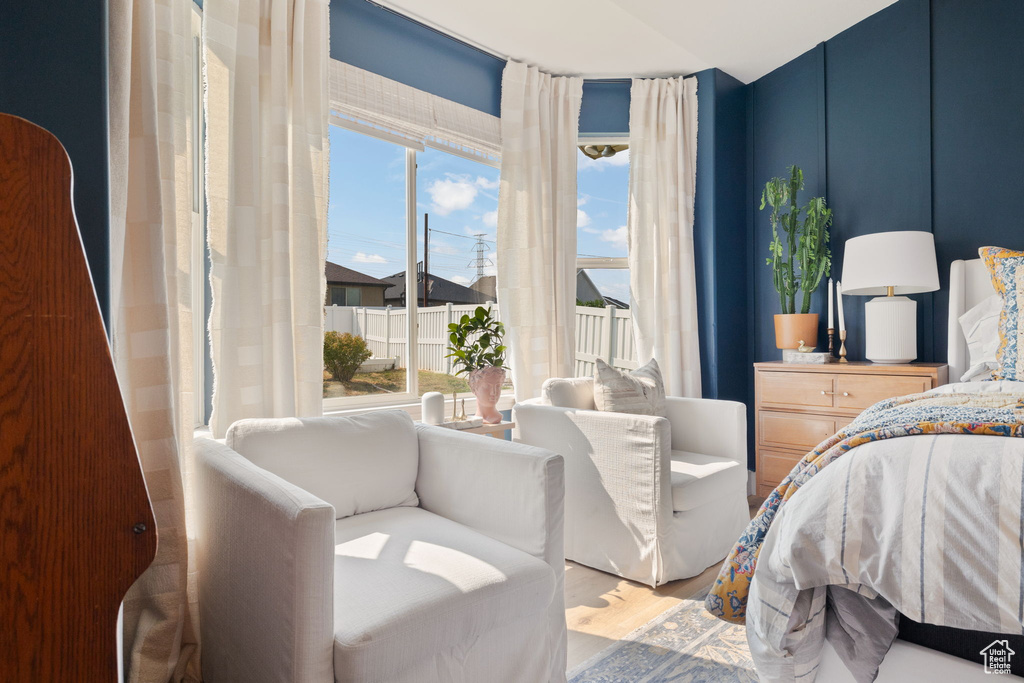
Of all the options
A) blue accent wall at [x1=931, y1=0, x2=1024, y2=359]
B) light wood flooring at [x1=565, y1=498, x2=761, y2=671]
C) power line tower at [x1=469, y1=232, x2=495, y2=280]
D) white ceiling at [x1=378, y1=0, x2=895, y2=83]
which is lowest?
light wood flooring at [x1=565, y1=498, x2=761, y2=671]

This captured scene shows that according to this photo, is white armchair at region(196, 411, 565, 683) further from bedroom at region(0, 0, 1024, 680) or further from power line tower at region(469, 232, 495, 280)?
power line tower at region(469, 232, 495, 280)

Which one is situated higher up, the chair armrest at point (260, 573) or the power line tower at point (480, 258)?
the power line tower at point (480, 258)

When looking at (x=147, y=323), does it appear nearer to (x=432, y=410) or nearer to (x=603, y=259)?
(x=432, y=410)

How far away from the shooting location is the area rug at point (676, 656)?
1755 mm

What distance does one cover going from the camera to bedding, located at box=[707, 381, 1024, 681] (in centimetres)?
101

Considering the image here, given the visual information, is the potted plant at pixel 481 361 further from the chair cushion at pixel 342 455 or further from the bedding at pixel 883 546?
the bedding at pixel 883 546

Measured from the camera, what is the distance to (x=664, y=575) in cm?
234

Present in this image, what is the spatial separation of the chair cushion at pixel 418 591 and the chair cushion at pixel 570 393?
1.05m

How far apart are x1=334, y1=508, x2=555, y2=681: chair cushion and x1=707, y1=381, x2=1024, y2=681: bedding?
19.0 inches

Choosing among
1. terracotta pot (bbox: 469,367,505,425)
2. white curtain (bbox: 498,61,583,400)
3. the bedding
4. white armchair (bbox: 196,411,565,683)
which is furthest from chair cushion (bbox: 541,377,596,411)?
the bedding

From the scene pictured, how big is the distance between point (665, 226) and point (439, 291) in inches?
58.3

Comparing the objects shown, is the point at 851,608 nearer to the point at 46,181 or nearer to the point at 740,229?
the point at 46,181

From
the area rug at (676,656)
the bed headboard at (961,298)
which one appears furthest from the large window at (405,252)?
the bed headboard at (961,298)

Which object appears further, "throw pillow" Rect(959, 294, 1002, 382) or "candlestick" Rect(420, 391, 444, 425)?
"candlestick" Rect(420, 391, 444, 425)
